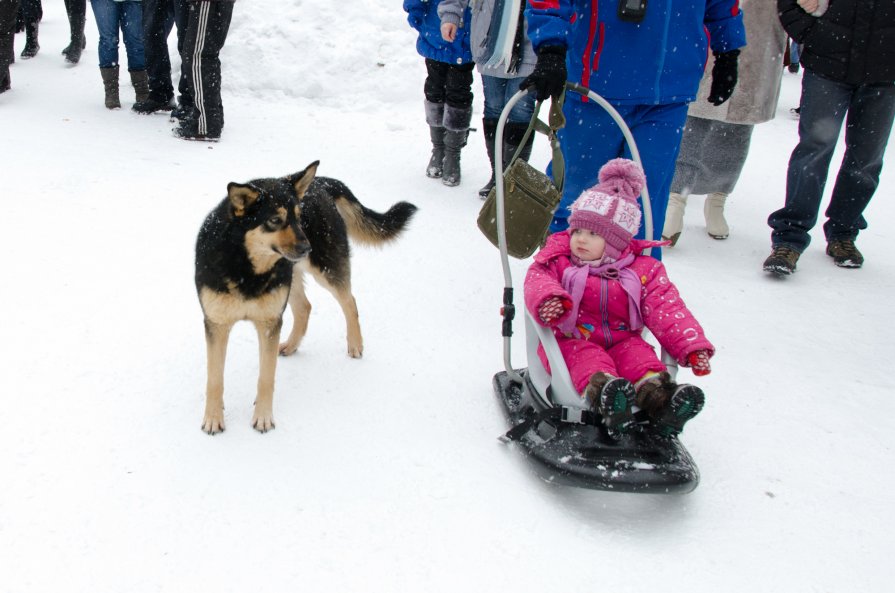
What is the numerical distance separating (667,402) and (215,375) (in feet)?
5.76

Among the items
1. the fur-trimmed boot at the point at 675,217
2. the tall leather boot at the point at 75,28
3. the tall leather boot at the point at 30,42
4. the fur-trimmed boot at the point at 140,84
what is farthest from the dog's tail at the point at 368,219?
the tall leather boot at the point at 30,42

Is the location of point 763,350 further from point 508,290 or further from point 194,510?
point 194,510

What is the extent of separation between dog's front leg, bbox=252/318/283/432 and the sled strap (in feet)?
3.28

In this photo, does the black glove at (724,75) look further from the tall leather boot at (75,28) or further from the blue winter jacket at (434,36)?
the tall leather boot at (75,28)

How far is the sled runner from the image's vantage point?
8.02 feet

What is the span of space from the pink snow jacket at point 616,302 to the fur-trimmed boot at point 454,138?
3050 mm

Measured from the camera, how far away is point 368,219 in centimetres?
372

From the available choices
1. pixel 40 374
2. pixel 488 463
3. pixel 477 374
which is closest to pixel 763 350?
pixel 477 374

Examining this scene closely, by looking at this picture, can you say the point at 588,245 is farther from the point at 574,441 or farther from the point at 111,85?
the point at 111,85

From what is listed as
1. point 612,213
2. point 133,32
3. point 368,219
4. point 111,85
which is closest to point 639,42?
point 612,213

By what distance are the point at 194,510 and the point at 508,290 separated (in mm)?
1482

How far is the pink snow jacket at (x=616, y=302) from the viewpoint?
105 inches

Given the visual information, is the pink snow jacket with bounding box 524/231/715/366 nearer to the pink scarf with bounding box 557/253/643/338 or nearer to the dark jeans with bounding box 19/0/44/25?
the pink scarf with bounding box 557/253/643/338

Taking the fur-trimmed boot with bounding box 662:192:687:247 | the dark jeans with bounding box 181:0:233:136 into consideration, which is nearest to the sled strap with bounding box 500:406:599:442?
the fur-trimmed boot with bounding box 662:192:687:247
